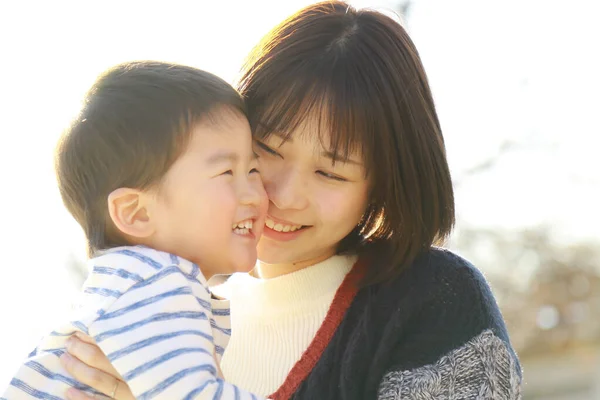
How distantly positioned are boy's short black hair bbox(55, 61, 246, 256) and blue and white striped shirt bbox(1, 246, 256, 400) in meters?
0.14

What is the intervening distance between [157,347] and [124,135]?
1.53 feet

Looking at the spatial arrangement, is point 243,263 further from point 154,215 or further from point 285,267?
point 285,267

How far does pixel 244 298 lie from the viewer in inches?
110

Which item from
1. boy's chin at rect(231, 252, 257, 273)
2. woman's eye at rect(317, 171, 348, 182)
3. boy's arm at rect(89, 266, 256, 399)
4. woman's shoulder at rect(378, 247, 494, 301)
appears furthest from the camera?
woman's eye at rect(317, 171, 348, 182)

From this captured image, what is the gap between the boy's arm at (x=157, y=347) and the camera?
1.97 meters

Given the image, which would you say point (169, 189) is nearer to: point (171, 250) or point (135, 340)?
point (171, 250)

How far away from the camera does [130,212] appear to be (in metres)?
2.20

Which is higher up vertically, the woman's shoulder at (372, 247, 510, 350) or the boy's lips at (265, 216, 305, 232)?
the boy's lips at (265, 216, 305, 232)

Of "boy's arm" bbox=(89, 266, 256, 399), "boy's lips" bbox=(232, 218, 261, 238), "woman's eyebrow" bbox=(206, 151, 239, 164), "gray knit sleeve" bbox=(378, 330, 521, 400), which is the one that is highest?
"woman's eyebrow" bbox=(206, 151, 239, 164)

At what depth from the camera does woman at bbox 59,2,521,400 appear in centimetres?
237

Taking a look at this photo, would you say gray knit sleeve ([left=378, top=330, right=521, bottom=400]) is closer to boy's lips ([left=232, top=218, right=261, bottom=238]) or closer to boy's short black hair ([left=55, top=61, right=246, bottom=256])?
boy's lips ([left=232, top=218, right=261, bottom=238])

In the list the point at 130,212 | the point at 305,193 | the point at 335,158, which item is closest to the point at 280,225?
the point at 305,193

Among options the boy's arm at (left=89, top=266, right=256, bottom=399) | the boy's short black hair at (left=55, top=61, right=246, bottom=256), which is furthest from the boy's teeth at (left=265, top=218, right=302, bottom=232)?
the boy's arm at (left=89, top=266, right=256, bottom=399)

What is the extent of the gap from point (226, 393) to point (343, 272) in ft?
2.47
